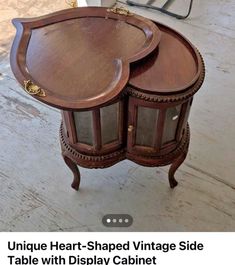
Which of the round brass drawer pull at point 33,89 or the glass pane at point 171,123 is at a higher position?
the round brass drawer pull at point 33,89

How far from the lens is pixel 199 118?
1775mm

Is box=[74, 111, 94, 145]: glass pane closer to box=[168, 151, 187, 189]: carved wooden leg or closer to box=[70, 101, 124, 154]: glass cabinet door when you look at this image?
box=[70, 101, 124, 154]: glass cabinet door

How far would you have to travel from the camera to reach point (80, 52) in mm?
1181

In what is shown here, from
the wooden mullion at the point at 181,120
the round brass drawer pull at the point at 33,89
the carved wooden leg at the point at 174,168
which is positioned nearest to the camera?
the round brass drawer pull at the point at 33,89

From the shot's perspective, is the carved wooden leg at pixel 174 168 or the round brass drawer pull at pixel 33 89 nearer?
the round brass drawer pull at pixel 33 89

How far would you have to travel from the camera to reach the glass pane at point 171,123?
1.13 meters

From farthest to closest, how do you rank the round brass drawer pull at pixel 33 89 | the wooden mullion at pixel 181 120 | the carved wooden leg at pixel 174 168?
the carved wooden leg at pixel 174 168
the wooden mullion at pixel 181 120
the round brass drawer pull at pixel 33 89

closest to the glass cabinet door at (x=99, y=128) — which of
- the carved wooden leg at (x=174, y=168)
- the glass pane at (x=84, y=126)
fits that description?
the glass pane at (x=84, y=126)

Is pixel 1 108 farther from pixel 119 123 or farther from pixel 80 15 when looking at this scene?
pixel 119 123

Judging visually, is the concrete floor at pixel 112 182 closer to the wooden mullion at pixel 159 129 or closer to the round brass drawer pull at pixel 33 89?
the wooden mullion at pixel 159 129

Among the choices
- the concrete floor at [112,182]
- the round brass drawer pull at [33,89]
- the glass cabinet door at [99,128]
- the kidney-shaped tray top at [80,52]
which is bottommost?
the concrete floor at [112,182]

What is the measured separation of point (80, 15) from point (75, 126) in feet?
1.43

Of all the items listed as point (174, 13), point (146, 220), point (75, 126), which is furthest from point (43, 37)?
point (174, 13)

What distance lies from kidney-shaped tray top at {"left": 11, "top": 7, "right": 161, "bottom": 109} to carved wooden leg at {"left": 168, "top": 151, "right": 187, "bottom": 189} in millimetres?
411
